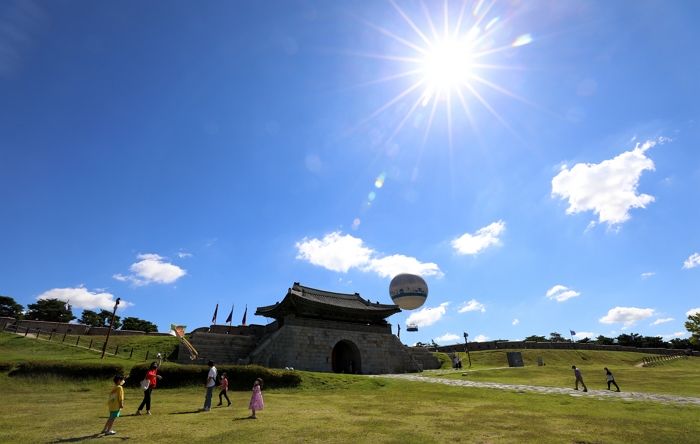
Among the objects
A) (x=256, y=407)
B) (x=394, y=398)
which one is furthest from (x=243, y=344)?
(x=256, y=407)

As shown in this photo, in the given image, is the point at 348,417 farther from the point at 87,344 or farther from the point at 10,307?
the point at 10,307

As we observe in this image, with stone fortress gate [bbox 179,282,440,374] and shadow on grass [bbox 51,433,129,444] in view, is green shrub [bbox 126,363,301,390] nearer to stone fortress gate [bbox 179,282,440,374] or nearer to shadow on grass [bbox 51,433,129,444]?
shadow on grass [bbox 51,433,129,444]

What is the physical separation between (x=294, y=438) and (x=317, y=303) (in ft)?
91.7

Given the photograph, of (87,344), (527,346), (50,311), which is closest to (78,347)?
(87,344)

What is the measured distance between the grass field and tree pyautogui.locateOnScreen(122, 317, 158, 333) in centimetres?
5012

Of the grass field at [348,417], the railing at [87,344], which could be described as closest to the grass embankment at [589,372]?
the grass field at [348,417]

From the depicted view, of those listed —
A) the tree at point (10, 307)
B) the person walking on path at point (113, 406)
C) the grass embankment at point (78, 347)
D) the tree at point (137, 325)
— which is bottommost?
the person walking on path at point (113, 406)

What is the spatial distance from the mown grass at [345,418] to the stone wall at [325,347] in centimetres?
1362

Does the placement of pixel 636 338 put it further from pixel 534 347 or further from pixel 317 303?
pixel 317 303

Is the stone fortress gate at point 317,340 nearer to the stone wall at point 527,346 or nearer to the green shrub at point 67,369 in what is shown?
the green shrub at point 67,369

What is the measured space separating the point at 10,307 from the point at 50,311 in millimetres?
8486

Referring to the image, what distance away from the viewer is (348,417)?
11234mm

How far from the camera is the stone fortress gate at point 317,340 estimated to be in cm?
3095

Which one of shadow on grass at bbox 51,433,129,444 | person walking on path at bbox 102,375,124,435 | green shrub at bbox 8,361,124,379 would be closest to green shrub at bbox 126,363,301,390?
green shrub at bbox 8,361,124,379
